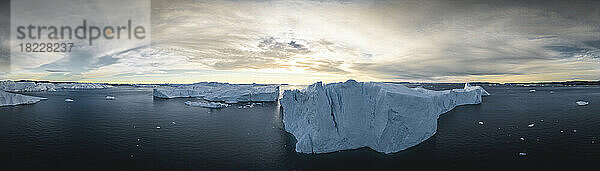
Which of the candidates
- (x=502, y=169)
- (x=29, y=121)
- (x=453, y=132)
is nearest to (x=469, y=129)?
(x=453, y=132)

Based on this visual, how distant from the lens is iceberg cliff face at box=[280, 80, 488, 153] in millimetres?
17344

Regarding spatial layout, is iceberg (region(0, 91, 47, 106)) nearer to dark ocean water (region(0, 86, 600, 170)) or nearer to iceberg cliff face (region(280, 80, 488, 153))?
dark ocean water (region(0, 86, 600, 170))

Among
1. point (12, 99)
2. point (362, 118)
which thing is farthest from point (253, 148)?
point (12, 99)

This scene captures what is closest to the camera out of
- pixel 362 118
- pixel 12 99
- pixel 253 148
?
pixel 362 118

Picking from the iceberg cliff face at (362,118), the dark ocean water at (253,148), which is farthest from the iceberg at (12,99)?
the iceberg cliff face at (362,118)

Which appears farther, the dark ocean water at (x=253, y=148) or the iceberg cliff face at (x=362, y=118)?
the iceberg cliff face at (x=362, y=118)

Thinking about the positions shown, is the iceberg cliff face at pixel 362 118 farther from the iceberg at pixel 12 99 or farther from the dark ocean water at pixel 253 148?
the iceberg at pixel 12 99

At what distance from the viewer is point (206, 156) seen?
16.8 meters

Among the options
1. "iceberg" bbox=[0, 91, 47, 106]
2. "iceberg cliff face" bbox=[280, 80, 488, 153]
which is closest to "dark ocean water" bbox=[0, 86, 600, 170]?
"iceberg cliff face" bbox=[280, 80, 488, 153]

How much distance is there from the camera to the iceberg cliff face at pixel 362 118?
17344 millimetres

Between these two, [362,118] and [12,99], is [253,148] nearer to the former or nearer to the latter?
[362,118]

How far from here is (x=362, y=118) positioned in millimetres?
18141

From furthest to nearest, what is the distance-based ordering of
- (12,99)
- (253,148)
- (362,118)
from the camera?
(12,99) < (253,148) < (362,118)

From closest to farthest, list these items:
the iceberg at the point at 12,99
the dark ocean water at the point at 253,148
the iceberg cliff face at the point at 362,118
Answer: the dark ocean water at the point at 253,148, the iceberg cliff face at the point at 362,118, the iceberg at the point at 12,99
